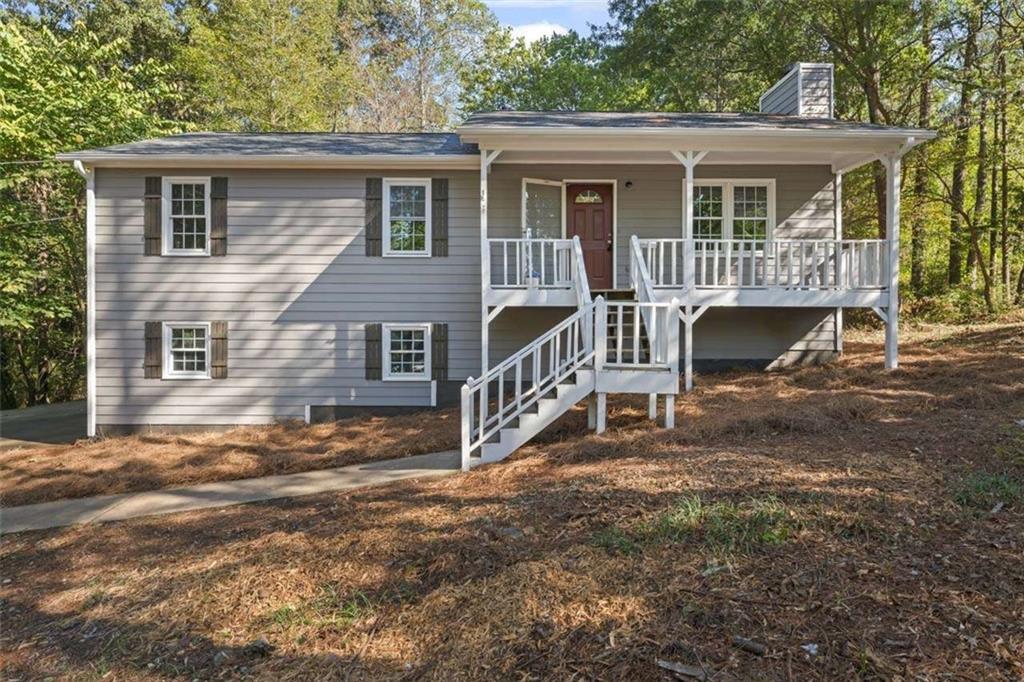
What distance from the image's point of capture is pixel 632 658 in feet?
10.1

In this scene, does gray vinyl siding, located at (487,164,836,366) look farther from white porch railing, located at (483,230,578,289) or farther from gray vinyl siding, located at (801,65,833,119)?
gray vinyl siding, located at (801,65,833,119)

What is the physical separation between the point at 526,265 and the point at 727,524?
6364mm

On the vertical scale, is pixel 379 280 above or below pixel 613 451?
above

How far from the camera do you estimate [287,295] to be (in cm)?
1069

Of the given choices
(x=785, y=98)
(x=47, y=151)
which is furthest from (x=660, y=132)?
(x=47, y=151)

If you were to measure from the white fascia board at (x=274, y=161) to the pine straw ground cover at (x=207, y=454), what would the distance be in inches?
164

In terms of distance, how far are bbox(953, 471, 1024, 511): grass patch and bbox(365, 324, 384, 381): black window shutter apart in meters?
8.27

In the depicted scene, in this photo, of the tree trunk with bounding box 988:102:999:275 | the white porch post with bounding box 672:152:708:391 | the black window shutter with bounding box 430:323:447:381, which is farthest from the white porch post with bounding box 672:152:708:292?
the tree trunk with bounding box 988:102:999:275

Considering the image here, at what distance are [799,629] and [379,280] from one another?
878 cm

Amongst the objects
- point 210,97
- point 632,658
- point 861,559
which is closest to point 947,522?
point 861,559

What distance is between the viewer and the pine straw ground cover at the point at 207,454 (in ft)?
25.0

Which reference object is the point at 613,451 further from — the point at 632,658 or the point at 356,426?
the point at 356,426

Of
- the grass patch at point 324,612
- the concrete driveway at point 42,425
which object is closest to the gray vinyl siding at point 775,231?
the grass patch at point 324,612

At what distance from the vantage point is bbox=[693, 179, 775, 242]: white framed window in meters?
11.4
